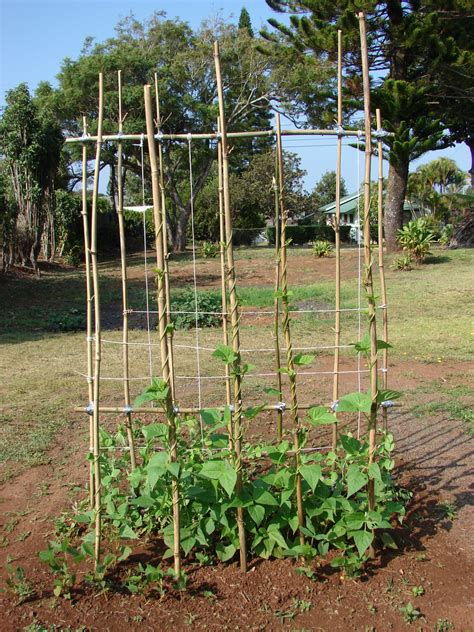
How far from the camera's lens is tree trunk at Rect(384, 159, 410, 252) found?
55.7 feet

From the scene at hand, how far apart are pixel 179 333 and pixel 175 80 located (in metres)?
17.1

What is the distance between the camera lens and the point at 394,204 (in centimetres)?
1706

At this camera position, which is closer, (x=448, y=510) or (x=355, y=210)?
(x=448, y=510)

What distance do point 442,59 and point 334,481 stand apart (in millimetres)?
15321

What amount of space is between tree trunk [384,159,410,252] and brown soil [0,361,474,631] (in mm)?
14696

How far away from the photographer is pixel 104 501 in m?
2.57

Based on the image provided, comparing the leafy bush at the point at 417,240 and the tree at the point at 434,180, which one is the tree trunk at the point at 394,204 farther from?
the tree at the point at 434,180

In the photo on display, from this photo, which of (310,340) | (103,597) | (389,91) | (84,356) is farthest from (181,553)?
(389,91)

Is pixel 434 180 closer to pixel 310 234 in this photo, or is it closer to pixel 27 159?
pixel 310 234

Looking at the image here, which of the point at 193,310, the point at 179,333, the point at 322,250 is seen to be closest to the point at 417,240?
the point at 322,250

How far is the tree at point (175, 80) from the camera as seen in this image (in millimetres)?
22359

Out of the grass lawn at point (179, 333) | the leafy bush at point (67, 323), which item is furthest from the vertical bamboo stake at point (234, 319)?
the leafy bush at point (67, 323)

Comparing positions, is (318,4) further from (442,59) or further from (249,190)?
(249,190)

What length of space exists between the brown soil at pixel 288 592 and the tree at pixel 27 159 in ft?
42.7
